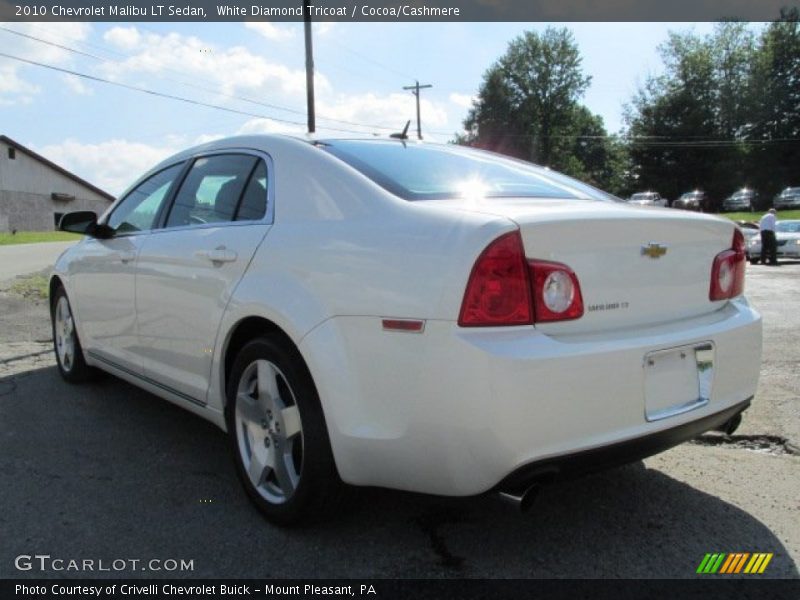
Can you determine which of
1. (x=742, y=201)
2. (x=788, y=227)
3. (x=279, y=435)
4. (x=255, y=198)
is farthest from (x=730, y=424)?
(x=742, y=201)

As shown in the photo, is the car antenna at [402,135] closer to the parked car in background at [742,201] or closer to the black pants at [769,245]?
the black pants at [769,245]

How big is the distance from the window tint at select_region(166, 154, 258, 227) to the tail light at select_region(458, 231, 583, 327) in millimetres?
1493

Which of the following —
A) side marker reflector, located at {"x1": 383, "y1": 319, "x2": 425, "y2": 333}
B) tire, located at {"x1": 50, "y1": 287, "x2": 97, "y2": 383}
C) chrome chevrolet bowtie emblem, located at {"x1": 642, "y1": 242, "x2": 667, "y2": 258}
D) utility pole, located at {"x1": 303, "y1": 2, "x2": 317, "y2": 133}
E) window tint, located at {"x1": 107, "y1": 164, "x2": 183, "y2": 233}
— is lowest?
tire, located at {"x1": 50, "y1": 287, "x2": 97, "y2": 383}

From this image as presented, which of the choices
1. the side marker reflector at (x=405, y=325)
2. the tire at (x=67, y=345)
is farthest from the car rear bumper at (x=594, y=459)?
the tire at (x=67, y=345)

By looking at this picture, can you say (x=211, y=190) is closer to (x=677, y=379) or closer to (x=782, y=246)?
(x=677, y=379)

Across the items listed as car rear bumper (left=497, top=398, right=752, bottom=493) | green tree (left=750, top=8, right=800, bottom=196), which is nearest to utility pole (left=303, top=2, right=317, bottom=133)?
car rear bumper (left=497, top=398, right=752, bottom=493)

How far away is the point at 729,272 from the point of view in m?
2.81

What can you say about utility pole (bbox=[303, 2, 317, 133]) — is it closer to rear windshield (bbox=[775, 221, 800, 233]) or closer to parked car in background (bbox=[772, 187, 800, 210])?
rear windshield (bbox=[775, 221, 800, 233])

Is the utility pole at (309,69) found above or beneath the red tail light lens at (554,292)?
above

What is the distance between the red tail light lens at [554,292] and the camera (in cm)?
220

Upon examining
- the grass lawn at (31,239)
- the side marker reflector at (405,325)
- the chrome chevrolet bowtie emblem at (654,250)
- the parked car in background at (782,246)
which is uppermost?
the chrome chevrolet bowtie emblem at (654,250)

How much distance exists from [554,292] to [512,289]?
0.16 meters

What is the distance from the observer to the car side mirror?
4.30 metres

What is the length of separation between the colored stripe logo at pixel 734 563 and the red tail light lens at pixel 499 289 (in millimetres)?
1147
